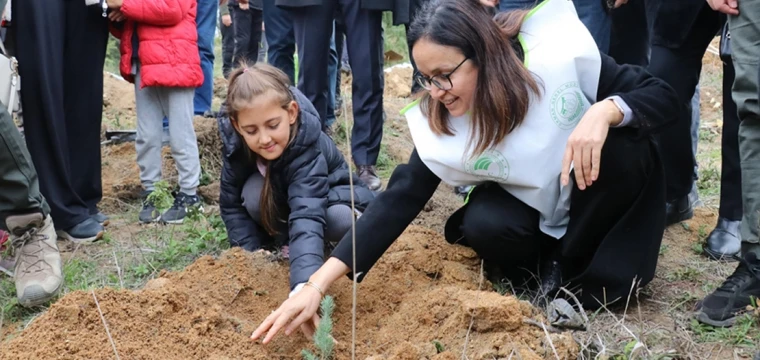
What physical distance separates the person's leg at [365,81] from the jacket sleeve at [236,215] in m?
1.02

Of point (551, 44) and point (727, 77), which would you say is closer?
point (551, 44)

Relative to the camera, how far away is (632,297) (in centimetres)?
270

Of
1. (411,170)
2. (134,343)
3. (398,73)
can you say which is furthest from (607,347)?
(398,73)

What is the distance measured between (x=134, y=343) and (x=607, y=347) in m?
1.34

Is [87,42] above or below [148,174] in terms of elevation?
above

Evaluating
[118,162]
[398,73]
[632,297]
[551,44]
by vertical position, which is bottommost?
[398,73]

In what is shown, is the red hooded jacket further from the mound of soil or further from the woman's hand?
the woman's hand

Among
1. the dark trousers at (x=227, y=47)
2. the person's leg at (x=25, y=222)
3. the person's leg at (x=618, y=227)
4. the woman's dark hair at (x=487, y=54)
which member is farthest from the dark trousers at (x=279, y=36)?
the dark trousers at (x=227, y=47)

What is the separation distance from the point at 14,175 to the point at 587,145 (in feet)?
6.75

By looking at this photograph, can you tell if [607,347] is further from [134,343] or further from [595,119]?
[134,343]

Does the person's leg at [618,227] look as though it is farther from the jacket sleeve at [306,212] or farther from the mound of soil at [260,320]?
the jacket sleeve at [306,212]

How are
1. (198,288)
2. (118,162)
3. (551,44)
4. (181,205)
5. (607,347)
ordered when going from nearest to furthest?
(607,347) → (551,44) → (198,288) → (181,205) → (118,162)

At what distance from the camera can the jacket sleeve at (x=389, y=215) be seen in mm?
2406

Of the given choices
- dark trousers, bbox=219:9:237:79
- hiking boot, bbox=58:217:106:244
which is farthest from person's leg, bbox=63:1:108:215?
dark trousers, bbox=219:9:237:79
